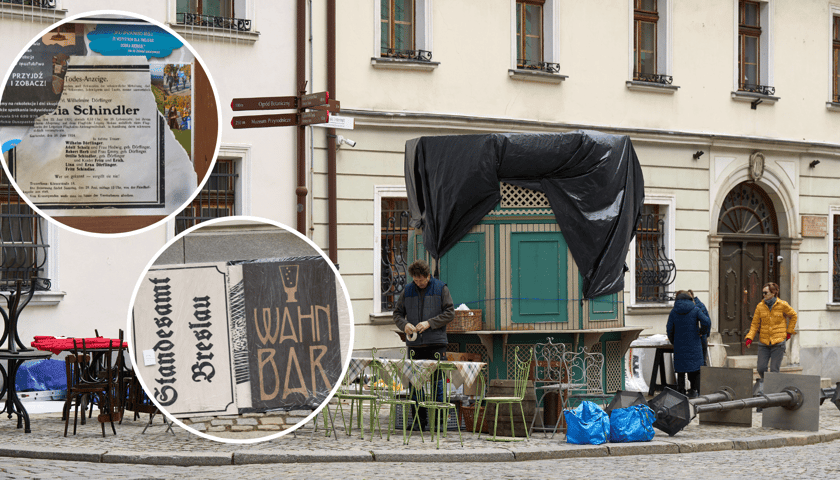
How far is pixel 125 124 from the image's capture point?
2191 mm

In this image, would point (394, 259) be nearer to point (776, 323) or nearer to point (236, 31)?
point (236, 31)

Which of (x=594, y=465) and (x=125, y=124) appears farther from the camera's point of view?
(x=594, y=465)

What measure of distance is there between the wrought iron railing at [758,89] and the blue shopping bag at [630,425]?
10.5m

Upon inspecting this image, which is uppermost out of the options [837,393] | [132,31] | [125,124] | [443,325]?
[132,31]

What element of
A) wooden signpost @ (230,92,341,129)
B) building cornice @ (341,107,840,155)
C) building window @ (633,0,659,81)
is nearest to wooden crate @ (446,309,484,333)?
wooden signpost @ (230,92,341,129)

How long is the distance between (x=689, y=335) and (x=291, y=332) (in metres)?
10.2

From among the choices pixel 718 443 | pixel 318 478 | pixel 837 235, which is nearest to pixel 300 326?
pixel 318 478

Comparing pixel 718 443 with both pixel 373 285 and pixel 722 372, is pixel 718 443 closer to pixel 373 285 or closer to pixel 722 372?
pixel 722 372

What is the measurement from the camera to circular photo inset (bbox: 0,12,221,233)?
214cm

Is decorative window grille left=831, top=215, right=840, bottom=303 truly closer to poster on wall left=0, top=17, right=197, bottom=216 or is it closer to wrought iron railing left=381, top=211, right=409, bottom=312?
wrought iron railing left=381, top=211, right=409, bottom=312

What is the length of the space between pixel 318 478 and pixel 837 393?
765 cm

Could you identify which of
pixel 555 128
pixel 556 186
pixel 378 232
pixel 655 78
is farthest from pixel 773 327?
pixel 378 232

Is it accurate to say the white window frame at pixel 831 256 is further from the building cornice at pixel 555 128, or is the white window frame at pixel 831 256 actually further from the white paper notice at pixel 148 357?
the white paper notice at pixel 148 357

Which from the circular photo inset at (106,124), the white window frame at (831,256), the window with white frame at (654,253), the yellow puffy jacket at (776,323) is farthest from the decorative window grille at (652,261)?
the circular photo inset at (106,124)
